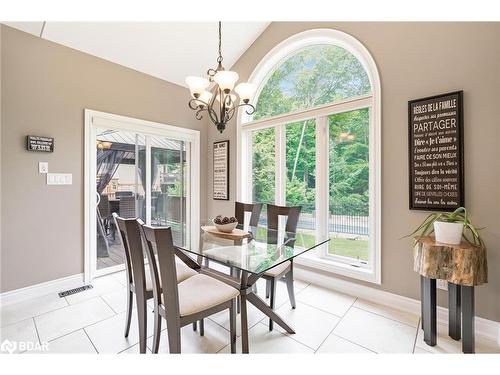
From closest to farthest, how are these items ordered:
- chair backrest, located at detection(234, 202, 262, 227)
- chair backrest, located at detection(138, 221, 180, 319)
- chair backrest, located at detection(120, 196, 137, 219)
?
chair backrest, located at detection(138, 221, 180, 319), chair backrest, located at detection(234, 202, 262, 227), chair backrest, located at detection(120, 196, 137, 219)

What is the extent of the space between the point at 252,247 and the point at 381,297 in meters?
1.47

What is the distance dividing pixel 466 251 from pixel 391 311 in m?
0.96

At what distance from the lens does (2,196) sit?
2.23 meters

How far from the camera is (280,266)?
208 centimetres

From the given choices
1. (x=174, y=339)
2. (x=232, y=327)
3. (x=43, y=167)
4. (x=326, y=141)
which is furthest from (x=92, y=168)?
(x=326, y=141)

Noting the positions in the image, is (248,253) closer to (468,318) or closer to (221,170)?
(468,318)

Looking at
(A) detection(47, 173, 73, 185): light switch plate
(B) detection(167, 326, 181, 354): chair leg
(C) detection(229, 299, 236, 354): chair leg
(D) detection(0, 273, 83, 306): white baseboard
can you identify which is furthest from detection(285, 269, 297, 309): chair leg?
(A) detection(47, 173, 73, 185): light switch plate

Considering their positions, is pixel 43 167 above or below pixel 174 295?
above

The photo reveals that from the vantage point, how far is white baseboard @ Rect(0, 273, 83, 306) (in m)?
2.27

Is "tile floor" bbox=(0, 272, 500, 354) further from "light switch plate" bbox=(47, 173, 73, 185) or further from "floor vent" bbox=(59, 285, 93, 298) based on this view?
"light switch plate" bbox=(47, 173, 73, 185)

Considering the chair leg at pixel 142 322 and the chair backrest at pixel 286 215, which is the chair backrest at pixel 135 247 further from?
the chair backrest at pixel 286 215

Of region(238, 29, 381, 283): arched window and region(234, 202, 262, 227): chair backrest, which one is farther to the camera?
region(234, 202, 262, 227): chair backrest

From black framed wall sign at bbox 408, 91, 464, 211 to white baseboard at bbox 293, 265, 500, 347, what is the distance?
2.87 ft
